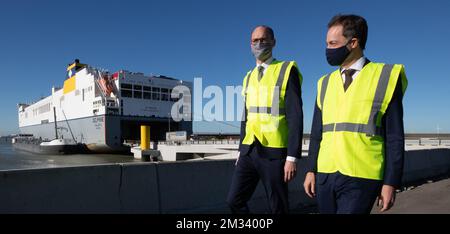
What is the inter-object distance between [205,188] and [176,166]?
686 mm

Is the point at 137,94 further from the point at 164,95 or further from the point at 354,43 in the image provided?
the point at 354,43

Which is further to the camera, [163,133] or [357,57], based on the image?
[163,133]

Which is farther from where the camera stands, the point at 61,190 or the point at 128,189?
the point at 128,189

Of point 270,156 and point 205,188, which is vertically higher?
point 270,156

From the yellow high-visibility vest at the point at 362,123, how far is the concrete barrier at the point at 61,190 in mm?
3209

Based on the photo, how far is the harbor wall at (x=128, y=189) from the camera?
4.21 meters

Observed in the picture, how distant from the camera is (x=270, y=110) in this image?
337cm

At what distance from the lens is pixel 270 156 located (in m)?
3.28

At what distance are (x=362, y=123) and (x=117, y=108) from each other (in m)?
48.9

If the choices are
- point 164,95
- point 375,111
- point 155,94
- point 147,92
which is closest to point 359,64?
point 375,111

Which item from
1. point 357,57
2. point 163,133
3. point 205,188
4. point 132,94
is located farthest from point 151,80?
point 357,57
